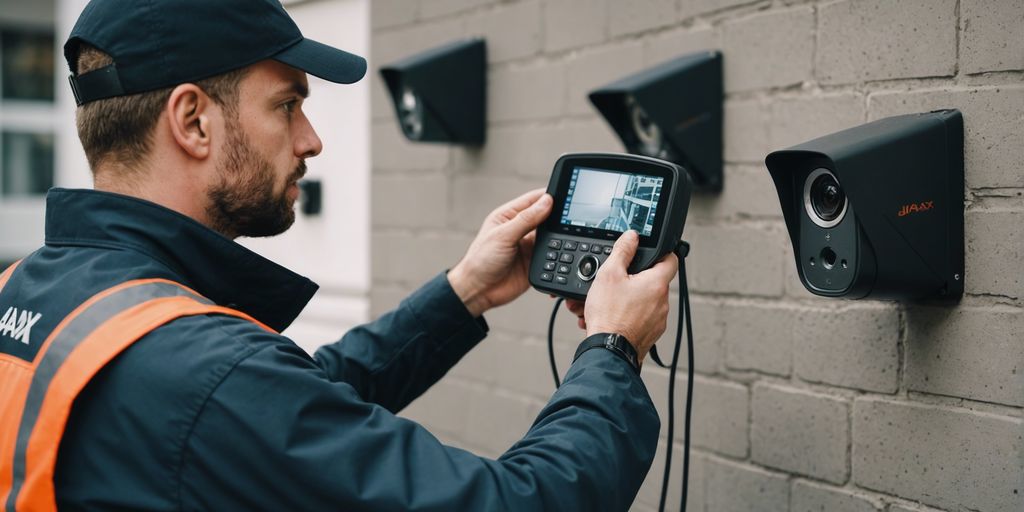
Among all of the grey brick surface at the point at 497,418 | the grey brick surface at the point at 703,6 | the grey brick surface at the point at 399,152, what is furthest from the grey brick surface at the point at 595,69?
the grey brick surface at the point at 497,418

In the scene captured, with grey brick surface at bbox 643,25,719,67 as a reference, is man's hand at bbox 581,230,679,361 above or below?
below

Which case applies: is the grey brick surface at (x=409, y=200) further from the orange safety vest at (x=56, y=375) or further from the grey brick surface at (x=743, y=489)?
the orange safety vest at (x=56, y=375)

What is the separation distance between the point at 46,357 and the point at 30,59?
24.9 ft

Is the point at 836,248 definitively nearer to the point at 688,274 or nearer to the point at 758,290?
the point at 758,290

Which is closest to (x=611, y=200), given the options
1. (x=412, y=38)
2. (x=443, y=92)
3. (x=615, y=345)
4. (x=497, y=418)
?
(x=615, y=345)

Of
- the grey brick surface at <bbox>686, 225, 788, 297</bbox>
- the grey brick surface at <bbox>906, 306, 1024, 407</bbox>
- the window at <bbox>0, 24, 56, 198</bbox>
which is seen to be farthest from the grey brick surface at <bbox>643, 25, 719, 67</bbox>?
the window at <bbox>0, 24, 56, 198</bbox>

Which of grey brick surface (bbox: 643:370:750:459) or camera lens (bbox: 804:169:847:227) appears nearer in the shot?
Result: camera lens (bbox: 804:169:847:227)

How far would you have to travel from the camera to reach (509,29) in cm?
242

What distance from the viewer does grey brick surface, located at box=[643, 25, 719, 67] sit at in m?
1.90

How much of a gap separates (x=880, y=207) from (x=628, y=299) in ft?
1.21

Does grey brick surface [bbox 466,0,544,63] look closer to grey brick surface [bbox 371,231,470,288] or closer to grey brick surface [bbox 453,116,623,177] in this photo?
grey brick surface [bbox 453,116,623,177]

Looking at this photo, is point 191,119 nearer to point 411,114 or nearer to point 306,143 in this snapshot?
point 306,143

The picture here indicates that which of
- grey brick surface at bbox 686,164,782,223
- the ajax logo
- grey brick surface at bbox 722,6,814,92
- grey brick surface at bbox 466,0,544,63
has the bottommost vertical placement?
the ajax logo

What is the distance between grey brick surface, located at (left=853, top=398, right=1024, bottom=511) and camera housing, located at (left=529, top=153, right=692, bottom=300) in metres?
0.47
